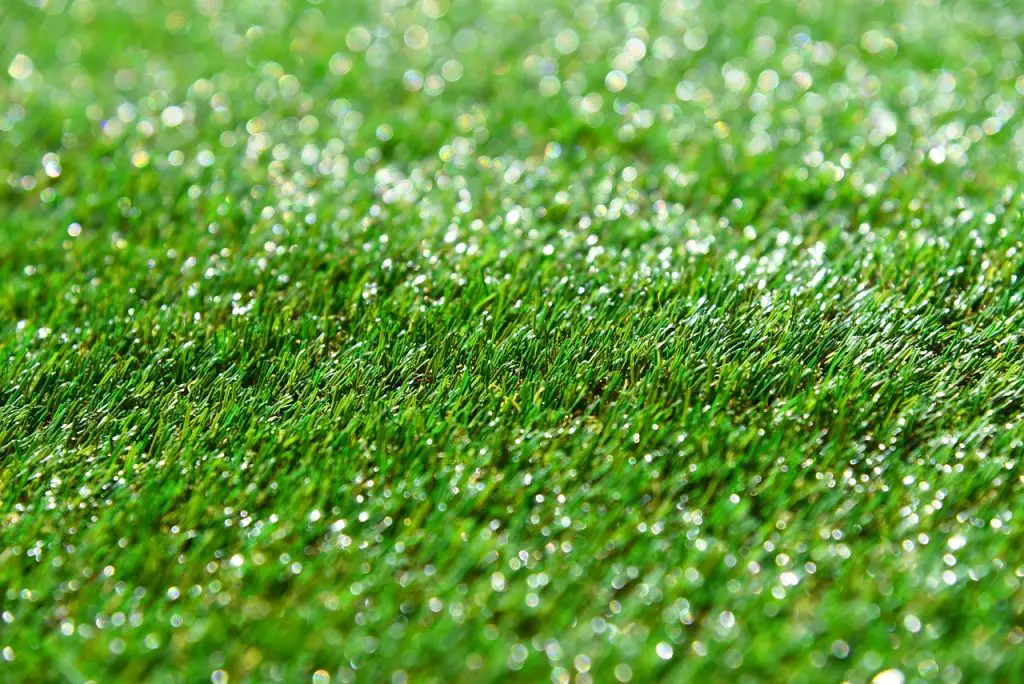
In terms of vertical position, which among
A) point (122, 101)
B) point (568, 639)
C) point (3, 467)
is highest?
point (122, 101)

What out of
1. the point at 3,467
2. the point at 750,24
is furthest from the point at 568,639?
the point at 750,24

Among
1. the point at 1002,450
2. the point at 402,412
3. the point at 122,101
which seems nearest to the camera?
the point at 1002,450

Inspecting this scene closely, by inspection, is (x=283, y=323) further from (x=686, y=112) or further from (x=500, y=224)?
(x=686, y=112)

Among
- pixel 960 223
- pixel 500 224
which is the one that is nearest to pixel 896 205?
pixel 960 223

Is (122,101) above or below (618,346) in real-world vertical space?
above

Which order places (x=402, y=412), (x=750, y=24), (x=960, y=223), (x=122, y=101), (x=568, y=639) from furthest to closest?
(x=750, y=24)
(x=122, y=101)
(x=960, y=223)
(x=402, y=412)
(x=568, y=639)

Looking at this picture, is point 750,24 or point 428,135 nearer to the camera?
point 428,135
